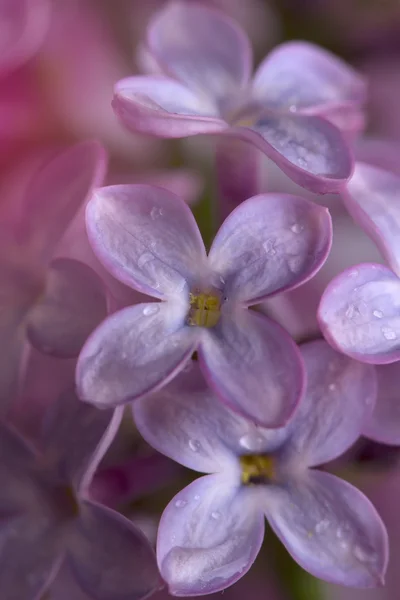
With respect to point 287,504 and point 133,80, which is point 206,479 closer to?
point 287,504

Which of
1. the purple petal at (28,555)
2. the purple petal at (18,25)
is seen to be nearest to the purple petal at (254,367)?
the purple petal at (28,555)

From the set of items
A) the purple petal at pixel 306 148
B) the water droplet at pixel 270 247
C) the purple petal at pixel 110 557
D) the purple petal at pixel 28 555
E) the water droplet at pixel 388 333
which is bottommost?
the purple petal at pixel 28 555

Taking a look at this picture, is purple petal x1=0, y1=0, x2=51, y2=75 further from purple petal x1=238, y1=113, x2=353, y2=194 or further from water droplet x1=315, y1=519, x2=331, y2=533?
→ water droplet x1=315, y1=519, x2=331, y2=533

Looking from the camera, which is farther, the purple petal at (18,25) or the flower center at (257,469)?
the purple petal at (18,25)

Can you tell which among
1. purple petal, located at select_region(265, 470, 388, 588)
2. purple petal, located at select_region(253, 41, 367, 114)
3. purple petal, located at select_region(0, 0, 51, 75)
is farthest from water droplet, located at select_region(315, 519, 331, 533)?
purple petal, located at select_region(0, 0, 51, 75)

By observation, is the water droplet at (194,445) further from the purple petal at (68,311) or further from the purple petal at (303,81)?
the purple petal at (303,81)

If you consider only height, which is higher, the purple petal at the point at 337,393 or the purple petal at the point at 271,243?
the purple petal at the point at 271,243

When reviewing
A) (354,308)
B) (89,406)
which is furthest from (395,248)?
(89,406)
